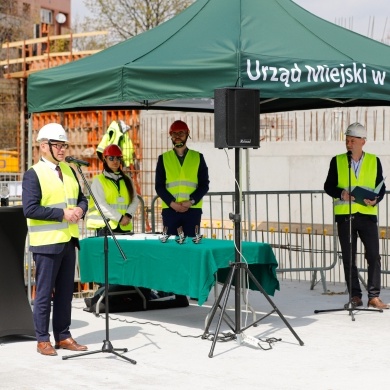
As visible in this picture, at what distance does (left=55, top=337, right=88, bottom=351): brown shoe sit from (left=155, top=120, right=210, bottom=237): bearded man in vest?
9.24 ft

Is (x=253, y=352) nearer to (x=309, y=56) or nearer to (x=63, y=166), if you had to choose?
(x=63, y=166)

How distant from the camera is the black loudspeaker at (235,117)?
8.77 metres

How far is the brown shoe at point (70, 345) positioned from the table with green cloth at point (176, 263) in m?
1.28

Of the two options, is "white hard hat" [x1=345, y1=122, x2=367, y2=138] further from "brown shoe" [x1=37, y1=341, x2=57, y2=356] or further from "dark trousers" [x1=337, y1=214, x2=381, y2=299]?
"brown shoe" [x1=37, y1=341, x2=57, y2=356]

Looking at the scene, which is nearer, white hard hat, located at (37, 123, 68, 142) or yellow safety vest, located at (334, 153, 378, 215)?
white hard hat, located at (37, 123, 68, 142)

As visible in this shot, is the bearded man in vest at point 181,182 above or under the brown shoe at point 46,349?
above

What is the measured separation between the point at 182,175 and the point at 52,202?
3.07 metres

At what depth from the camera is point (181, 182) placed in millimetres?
11180

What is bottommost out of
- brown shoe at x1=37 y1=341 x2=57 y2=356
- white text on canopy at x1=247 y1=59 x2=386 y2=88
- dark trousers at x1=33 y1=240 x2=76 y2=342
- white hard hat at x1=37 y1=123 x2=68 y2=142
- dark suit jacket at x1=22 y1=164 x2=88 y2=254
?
brown shoe at x1=37 y1=341 x2=57 y2=356

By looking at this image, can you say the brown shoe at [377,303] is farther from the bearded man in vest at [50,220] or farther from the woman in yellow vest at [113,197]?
the bearded man in vest at [50,220]

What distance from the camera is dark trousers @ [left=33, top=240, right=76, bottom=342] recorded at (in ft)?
27.4

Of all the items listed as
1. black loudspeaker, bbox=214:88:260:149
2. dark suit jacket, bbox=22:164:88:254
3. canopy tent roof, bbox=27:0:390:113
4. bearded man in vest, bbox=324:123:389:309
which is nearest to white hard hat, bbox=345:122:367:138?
bearded man in vest, bbox=324:123:389:309

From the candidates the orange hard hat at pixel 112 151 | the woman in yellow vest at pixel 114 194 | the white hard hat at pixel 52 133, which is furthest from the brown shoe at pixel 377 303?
the white hard hat at pixel 52 133

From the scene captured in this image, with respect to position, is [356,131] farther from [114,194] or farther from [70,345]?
[70,345]
